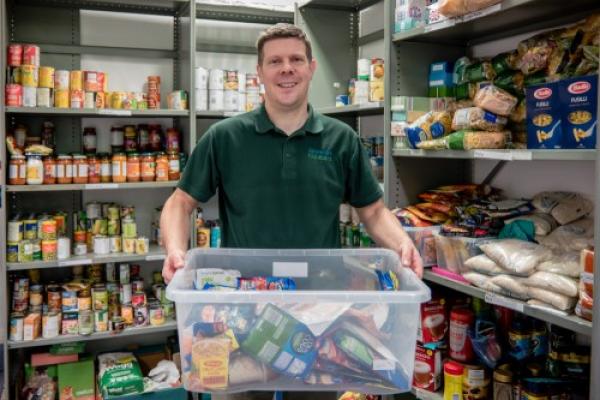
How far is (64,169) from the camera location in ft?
11.6

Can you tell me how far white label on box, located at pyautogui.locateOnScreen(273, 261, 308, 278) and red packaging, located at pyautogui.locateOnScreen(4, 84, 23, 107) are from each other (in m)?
2.33

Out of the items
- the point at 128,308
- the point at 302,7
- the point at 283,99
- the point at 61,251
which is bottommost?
the point at 128,308

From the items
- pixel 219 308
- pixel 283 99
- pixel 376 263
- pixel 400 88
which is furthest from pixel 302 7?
pixel 219 308

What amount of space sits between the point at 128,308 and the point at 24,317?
1.97ft

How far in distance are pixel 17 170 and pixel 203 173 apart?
181cm

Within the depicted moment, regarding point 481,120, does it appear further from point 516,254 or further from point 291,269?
point 291,269

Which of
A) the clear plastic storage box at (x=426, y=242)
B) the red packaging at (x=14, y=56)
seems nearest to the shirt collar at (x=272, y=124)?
the clear plastic storage box at (x=426, y=242)

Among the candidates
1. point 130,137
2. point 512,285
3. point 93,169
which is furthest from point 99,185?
point 512,285

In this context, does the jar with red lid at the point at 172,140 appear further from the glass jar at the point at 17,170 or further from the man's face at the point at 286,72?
the man's face at the point at 286,72

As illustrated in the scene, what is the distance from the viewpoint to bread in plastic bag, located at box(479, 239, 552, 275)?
2137 mm

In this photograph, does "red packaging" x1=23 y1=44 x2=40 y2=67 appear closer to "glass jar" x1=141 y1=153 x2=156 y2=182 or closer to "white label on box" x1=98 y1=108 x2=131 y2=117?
"white label on box" x1=98 y1=108 x2=131 y2=117

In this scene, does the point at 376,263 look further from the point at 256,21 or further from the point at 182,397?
the point at 256,21

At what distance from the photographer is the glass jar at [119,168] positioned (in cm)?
365

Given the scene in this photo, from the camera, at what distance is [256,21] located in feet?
14.3
